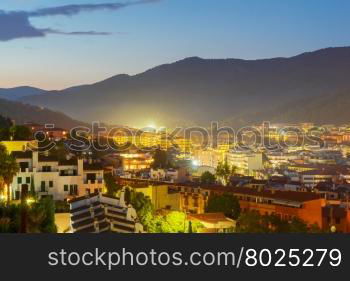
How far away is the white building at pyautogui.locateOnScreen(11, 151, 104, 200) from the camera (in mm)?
12438

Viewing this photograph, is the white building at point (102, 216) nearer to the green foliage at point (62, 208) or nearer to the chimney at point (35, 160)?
the green foliage at point (62, 208)

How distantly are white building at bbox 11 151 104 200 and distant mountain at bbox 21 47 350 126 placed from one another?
62981 mm

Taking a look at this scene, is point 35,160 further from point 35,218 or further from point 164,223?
point 35,218

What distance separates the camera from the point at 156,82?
398 feet

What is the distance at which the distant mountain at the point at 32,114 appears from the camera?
56.4 meters

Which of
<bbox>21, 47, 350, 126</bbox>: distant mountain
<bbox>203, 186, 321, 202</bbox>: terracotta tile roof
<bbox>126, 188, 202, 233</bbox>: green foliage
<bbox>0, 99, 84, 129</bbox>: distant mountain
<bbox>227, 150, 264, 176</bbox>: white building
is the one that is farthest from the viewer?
<bbox>21, 47, 350, 126</bbox>: distant mountain

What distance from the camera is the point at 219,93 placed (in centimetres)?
12175

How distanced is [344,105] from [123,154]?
5729 cm

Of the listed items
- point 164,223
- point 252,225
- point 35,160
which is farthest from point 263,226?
point 35,160

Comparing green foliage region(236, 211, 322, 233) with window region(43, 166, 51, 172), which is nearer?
green foliage region(236, 211, 322, 233)

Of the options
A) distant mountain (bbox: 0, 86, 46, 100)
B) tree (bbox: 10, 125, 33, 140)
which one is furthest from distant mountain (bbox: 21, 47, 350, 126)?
tree (bbox: 10, 125, 33, 140)

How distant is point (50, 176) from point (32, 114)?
4928 cm

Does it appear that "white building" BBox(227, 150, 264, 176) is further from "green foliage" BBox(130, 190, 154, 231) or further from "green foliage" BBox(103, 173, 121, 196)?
"green foliage" BBox(130, 190, 154, 231)

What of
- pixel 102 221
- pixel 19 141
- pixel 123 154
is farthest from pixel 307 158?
pixel 102 221
